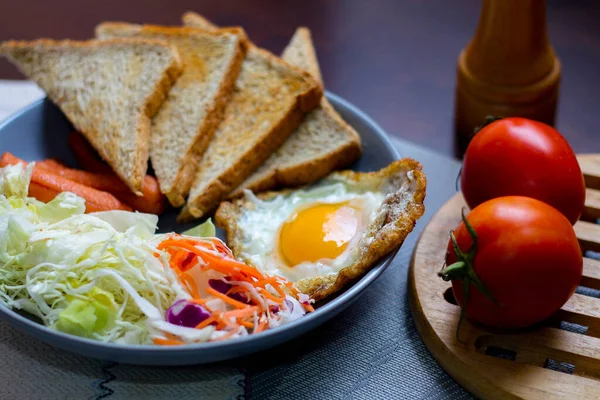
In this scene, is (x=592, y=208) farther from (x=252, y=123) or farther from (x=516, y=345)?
(x=252, y=123)

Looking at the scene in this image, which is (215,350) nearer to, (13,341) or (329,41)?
(13,341)

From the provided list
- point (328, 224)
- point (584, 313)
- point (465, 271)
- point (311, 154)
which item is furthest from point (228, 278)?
point (584, 313)

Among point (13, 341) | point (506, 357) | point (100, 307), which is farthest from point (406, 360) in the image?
point (13, 341)

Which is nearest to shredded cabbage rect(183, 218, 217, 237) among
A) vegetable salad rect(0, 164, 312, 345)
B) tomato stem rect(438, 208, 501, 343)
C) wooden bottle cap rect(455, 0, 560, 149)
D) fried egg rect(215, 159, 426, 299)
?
fried egg rect(215, 159, 426, 299)

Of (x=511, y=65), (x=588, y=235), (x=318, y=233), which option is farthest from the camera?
(x=511, y=65)

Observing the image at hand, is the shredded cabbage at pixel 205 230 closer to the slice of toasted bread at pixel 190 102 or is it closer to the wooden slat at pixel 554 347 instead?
the slice of toasted bread at pixel 190 102

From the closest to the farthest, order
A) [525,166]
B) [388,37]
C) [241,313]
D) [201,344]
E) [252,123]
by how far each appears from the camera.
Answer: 1. [201,344]
2. [241,313]
3. [525,166]
4. [252,123]
5. [388,37]

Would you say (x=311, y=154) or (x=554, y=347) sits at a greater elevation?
(x=311, y=154)

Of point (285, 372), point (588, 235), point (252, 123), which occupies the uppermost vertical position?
point (252, 123)
